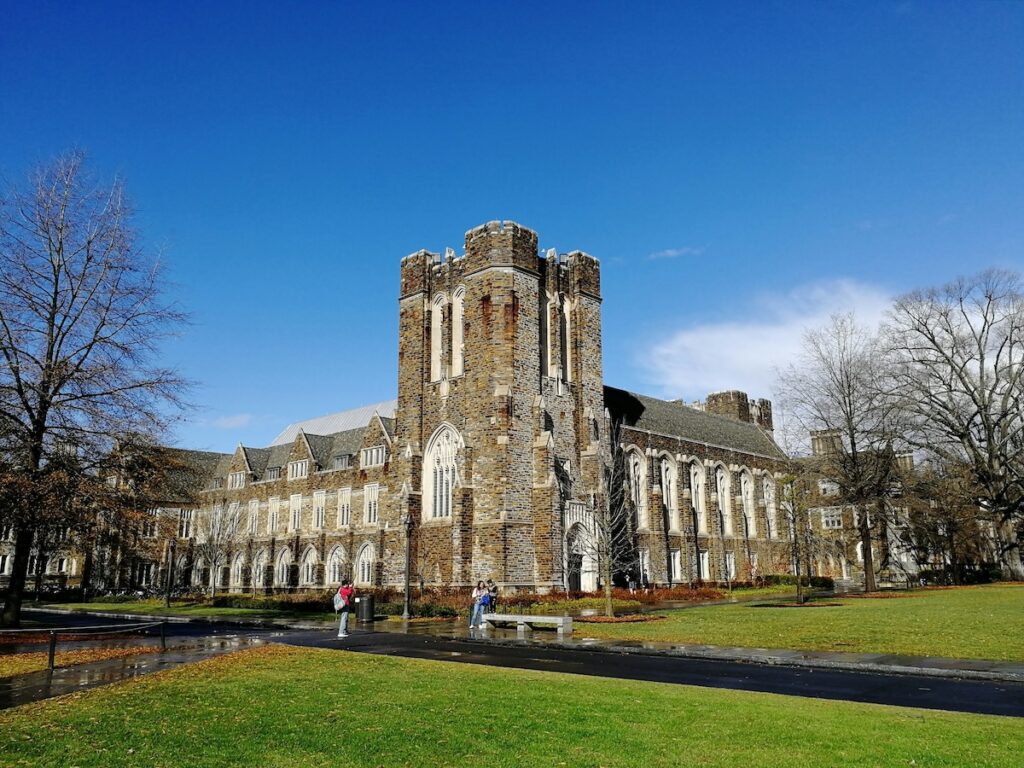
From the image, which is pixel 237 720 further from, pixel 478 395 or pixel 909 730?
pixel 478 395

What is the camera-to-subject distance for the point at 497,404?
38.1 meters

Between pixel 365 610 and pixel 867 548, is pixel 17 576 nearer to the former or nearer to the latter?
pixel 365 610

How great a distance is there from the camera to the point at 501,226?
133 feet

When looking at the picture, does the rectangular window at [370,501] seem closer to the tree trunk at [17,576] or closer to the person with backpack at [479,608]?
the person with backpack at [479,608]

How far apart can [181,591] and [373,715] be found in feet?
193

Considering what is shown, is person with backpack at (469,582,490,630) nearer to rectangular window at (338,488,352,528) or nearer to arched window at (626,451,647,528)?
arched window at (626,451,647,528)

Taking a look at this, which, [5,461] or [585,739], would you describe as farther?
[5,461]

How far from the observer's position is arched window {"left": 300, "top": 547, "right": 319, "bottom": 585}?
56781mm

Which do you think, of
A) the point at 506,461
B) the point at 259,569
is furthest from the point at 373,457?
the point at 506,461

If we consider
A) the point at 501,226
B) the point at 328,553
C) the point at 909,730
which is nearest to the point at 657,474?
the point at 501,226

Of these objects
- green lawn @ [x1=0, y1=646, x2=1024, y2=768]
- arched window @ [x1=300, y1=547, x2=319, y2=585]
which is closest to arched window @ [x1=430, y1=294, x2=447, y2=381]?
arched window @ [x1=300, y1=547, x2=319, y2=585]

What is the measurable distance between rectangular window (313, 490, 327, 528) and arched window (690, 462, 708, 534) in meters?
26.4

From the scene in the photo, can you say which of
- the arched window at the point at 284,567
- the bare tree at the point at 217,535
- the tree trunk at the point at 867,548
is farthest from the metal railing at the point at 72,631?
the tree trunk at the point at 867,548

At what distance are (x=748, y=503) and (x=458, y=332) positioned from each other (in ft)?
100
